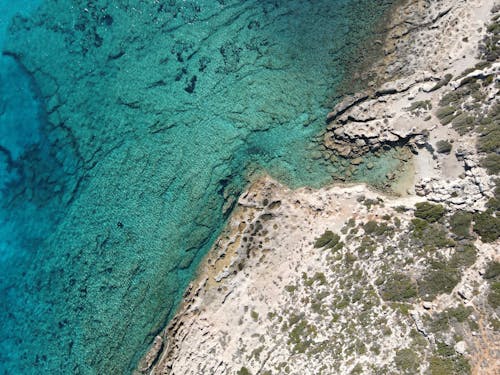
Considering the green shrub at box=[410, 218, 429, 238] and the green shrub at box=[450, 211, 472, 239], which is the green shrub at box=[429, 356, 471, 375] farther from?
the green shrub at box=[410, 218, 429, 238]

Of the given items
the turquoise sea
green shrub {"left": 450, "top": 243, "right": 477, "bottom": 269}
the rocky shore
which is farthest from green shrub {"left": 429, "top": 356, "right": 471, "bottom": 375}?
the turquoise sea

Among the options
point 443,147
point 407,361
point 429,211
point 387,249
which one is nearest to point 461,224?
point 429,211

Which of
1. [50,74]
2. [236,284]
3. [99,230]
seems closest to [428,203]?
[236,284]

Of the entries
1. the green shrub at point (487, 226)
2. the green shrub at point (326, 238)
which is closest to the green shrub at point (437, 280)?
the green shrub at point (487, 226)

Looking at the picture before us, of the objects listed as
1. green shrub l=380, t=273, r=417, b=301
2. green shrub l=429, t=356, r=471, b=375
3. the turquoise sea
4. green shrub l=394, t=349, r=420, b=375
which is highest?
the turquoise sea

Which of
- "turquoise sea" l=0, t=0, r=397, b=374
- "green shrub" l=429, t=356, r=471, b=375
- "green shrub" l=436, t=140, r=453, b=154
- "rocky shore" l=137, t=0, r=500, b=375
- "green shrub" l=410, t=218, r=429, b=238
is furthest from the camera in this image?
"turquoise sea" l=0, t=0, r=397, b=374

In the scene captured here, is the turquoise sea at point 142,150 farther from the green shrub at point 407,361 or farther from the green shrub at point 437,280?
the green shrub at point 407,361
